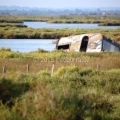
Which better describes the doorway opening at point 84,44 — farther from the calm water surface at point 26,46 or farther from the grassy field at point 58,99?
the grassy field at point 58,99

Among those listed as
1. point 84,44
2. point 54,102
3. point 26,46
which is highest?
point 54,102

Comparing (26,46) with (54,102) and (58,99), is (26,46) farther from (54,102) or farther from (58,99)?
(54,102)

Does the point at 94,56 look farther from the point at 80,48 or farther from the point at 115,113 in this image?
the point at 115,113

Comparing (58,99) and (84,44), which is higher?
(58,99)

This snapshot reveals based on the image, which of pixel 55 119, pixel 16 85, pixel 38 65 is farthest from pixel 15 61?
pixel 55 119

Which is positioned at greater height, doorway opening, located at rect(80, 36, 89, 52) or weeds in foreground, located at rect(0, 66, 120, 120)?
weeds in foreground, located at rect(0, 66, 120, 120)

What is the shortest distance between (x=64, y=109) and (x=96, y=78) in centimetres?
734

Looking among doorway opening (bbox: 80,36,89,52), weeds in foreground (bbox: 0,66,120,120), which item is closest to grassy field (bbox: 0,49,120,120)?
weeds in foreground (bbox: 0,66,120,120)

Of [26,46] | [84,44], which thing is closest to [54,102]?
[84,44]

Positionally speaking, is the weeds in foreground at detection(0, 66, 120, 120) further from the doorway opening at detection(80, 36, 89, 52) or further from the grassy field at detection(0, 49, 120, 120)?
the doorway opening at detection(80, 36, 89, 52)

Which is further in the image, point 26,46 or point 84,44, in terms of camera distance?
point 26,46

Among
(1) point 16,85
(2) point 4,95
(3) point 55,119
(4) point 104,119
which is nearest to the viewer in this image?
(3) point 55,119

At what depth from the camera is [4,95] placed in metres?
13.2

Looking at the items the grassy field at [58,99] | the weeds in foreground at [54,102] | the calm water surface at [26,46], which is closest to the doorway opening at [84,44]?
the calm water surface at [26,46]
